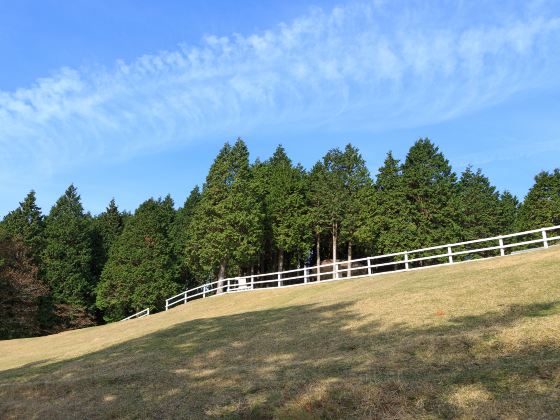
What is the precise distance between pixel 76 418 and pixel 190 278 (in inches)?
2039

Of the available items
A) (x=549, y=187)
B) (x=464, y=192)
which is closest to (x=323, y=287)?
(x=464, y=192)

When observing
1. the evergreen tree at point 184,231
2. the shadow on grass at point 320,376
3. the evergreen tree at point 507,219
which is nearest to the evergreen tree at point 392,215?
the evergreen tree at point 507,219

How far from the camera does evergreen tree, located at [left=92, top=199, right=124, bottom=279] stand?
58125 mm

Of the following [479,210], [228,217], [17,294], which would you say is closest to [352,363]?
[228,217]

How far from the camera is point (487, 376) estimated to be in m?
6.73

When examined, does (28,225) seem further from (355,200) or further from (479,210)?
(479,210)

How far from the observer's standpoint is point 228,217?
134 feet

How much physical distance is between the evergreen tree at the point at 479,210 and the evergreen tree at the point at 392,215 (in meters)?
7.17

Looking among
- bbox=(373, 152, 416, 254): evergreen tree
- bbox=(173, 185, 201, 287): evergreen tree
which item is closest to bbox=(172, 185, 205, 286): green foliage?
bbox=(173, 185, 201, 287): evergreen tree

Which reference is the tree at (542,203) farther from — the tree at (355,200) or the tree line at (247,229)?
the tree at (355,200)

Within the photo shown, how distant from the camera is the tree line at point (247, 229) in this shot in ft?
141

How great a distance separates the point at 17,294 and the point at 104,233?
19525 mm

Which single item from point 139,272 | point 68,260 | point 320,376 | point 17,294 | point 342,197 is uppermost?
point 342,197

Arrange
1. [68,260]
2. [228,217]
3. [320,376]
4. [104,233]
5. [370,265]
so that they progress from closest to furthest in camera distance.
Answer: [320,376]
[370,265]
[228,217]
[68,260]
[104,233]
